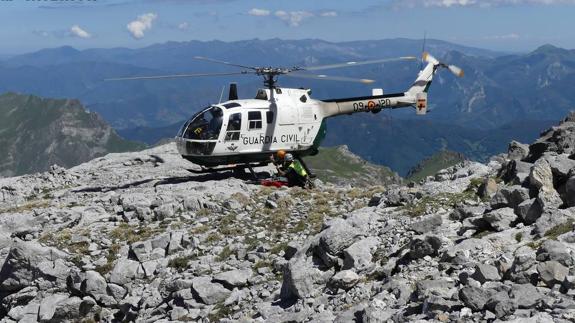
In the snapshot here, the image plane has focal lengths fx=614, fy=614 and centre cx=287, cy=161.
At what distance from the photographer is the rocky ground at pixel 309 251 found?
35.4ft

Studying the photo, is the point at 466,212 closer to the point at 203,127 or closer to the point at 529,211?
the point at 529,211

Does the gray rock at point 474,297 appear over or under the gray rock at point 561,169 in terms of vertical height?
under

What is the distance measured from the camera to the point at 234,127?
28781 mm

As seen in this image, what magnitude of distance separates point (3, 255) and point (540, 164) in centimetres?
1693

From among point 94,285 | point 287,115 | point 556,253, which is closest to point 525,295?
point 556,253

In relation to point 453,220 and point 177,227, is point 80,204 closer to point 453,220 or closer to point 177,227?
point 177,227

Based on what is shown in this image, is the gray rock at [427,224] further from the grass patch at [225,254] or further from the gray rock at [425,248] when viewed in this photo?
the grass patch at [225,254]

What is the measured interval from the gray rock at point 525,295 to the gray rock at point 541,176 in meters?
5.68

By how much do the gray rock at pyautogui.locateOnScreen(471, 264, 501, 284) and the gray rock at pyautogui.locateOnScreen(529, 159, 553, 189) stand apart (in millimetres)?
4835

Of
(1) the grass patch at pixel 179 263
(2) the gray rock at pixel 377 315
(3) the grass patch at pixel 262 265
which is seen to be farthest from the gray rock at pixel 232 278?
(2) the gray rock at pixel 377 315

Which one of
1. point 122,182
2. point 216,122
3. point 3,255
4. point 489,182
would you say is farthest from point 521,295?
point 122,182

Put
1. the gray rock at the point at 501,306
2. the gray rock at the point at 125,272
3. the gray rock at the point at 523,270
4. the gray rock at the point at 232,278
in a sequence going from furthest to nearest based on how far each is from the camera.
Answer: the gray rock at the point at 125,272 → the gray rock at the point at 232,278 → the gray rock at the point at 523,270 → the gray rock at the point at 501,306

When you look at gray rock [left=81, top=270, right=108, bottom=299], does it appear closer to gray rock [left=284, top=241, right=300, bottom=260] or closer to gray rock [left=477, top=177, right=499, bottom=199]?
Result: gray rock [left=284, top=241, right=300, bottom=260]

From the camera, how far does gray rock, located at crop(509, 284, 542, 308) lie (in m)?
9.43
